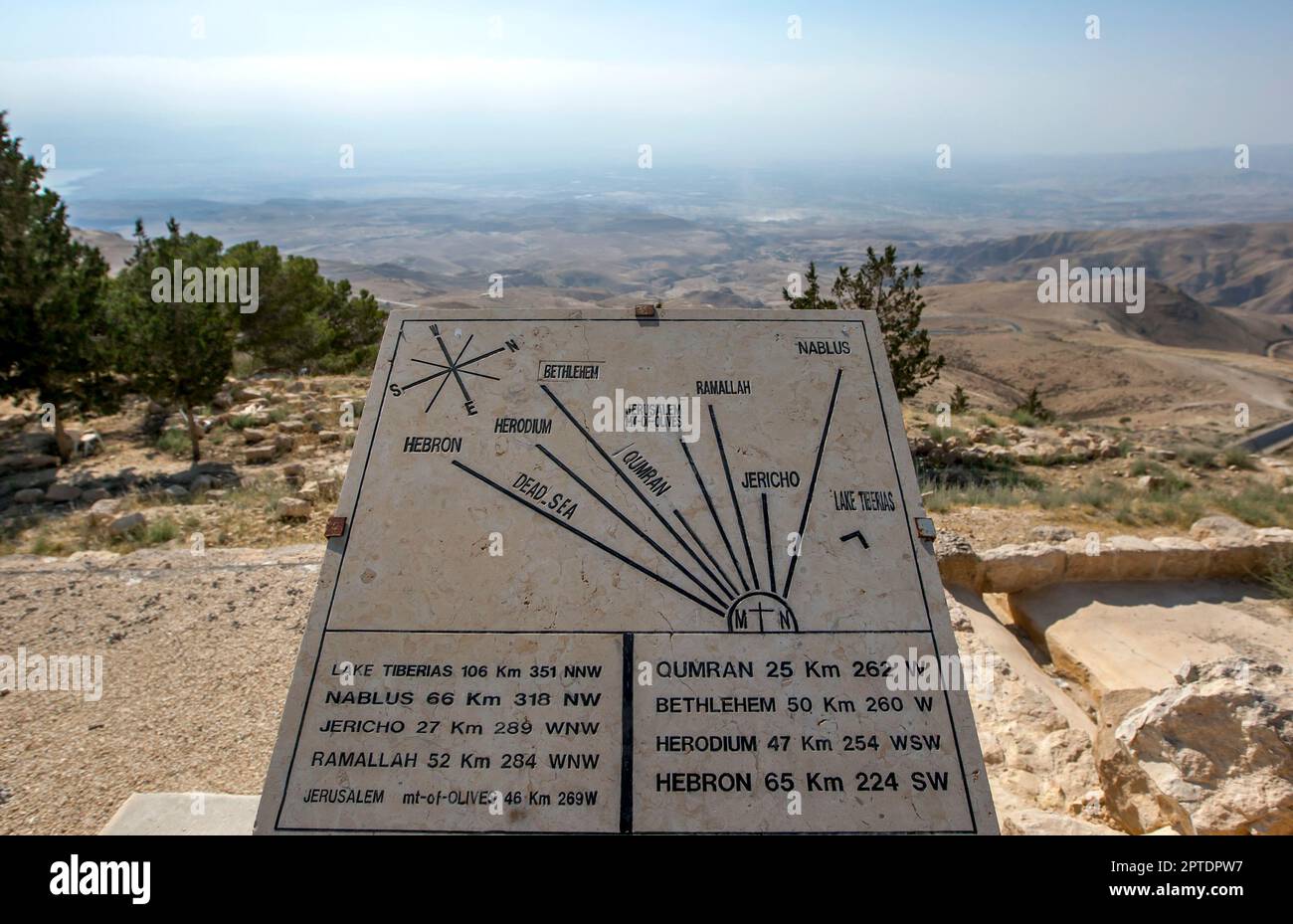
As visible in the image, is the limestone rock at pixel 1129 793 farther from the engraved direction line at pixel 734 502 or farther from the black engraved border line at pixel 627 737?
the black engraved border line at pixel 627 737

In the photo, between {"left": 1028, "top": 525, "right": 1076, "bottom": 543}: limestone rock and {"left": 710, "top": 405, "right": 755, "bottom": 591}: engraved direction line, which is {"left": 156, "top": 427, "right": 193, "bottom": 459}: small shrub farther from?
{"left": 1028, "top": 525, "right": 1076, "bottom": 543}: limestone rock

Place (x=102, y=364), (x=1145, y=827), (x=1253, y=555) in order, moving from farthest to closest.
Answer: (x=102, y=364) → (x=1253, y=555) → (x=1145, y=827)

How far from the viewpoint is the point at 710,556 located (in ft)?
9.57

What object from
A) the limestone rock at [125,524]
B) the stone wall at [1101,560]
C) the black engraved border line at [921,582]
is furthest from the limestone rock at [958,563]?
the limestone rock at [125,524]

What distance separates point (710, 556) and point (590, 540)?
0.50 metres

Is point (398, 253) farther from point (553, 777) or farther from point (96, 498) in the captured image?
point (553, 777)

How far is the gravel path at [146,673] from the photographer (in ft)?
13.0

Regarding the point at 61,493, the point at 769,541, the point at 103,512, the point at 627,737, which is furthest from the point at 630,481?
the point at 61,493

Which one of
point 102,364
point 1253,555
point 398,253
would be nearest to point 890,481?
point 1253,555

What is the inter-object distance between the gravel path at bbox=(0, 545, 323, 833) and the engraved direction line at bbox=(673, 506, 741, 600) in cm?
290

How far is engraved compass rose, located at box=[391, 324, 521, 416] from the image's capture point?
11.0ft

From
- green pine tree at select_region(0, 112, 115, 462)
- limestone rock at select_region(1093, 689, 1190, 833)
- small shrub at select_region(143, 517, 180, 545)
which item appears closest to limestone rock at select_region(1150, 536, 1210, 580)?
limestone rock at select_region(1093, 689, 1190, 833)
